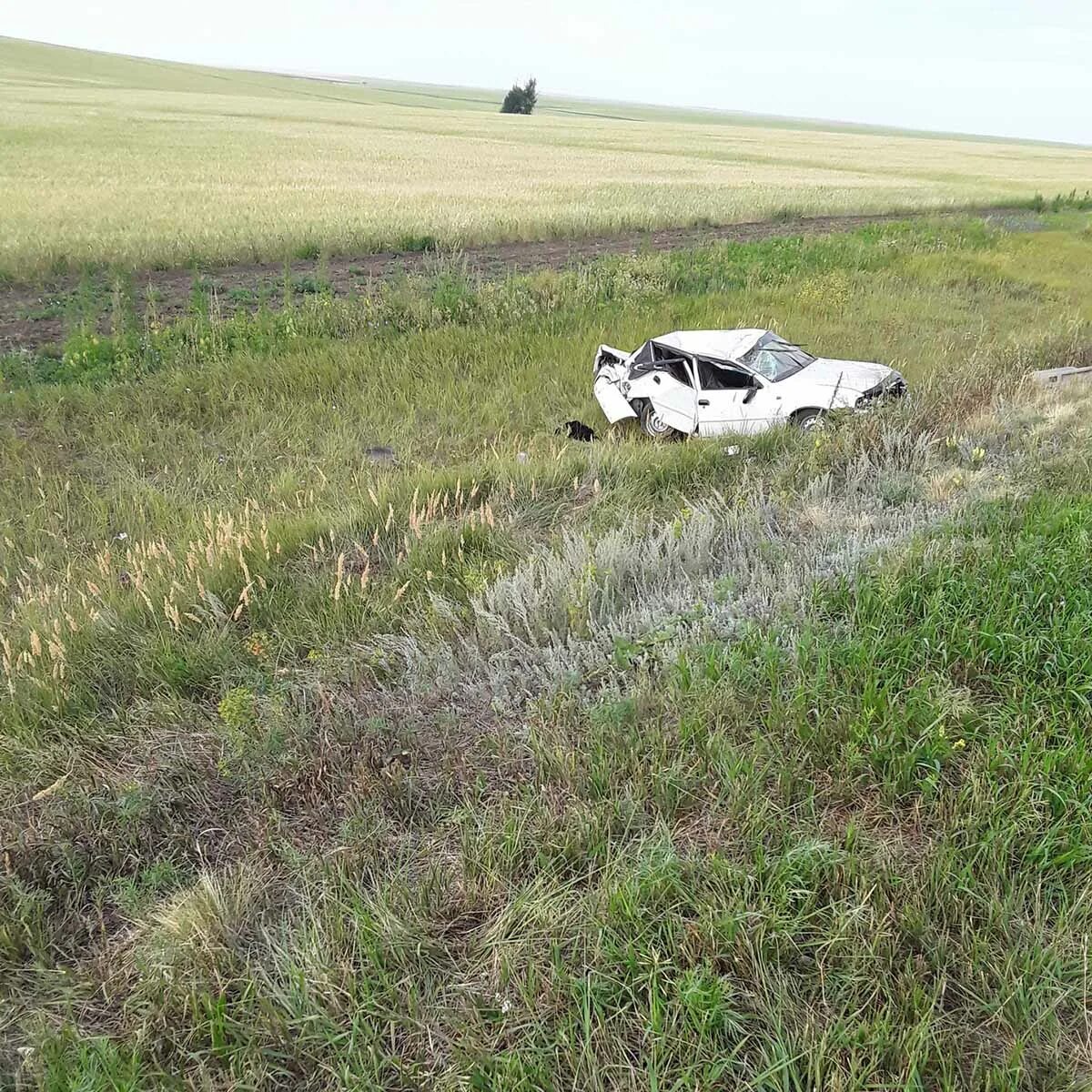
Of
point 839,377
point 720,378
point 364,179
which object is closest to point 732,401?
point 720,378

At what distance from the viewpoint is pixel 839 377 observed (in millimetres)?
7551

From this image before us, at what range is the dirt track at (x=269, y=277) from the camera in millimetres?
11523

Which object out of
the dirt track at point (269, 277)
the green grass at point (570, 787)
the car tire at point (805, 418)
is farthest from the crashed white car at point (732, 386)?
the dirt track at point (269, 277)

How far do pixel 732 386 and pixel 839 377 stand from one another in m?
1.05

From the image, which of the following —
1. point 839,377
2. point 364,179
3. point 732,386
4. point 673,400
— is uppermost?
point 364,179

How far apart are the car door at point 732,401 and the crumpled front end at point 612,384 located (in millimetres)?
768

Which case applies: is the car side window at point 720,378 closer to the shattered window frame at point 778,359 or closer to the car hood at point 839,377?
the shattered window frame at point 778,359

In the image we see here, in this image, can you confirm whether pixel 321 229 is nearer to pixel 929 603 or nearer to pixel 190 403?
pixel 190 403

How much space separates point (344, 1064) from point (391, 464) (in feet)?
19.1

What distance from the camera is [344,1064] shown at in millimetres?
1808

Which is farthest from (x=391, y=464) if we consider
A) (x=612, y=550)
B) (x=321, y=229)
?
(x=321, y=229)

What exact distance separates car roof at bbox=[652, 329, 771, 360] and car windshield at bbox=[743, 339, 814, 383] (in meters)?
0.09

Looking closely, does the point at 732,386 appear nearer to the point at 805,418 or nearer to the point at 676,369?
the point at 676,369

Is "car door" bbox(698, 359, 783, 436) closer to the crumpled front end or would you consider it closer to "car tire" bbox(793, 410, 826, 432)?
"car tire" bbox(793, 410, 826, 432)
